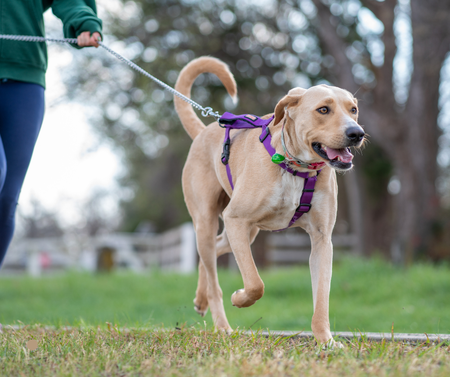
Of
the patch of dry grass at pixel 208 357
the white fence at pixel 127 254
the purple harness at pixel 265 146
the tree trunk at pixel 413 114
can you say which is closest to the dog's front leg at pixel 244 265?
the patch of dry grass at pixel 208 357

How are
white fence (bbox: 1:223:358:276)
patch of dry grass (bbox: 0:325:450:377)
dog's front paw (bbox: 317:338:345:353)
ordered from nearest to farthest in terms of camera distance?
1. patch of dry grass (bbox: 0:325:450:377)
2. dog's front paw (bbox: 317:338:345:353)
3. white fence (bbox: 1:223:358:276)

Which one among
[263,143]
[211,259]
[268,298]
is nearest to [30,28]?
[263,143]

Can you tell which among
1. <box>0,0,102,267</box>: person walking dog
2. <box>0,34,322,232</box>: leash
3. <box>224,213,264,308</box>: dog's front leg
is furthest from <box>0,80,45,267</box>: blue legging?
<box>224,213,264,308</box>: dog's front leg

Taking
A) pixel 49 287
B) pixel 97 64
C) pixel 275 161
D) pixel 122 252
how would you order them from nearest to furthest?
pixel 275 161, pixel 49 287, pixel 97 64, pixel 122 252

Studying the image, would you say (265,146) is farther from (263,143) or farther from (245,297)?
(245,297)

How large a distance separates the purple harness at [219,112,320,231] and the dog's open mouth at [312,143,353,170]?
27cm

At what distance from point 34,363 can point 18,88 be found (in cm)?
181

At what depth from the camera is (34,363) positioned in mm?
2443

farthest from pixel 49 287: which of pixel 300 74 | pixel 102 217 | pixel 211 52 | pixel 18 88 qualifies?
pixel 102 217

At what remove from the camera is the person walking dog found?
3395 millimetres

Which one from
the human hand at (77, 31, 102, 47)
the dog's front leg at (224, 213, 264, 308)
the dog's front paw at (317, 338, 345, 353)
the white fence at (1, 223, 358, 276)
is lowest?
the white fence at (1, 223, 358, 276)

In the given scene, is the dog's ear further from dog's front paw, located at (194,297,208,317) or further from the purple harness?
dog's front paw, located at (194,297,208,317)

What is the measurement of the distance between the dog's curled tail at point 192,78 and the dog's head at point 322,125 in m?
1.04

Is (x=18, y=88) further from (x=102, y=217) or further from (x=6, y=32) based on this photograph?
(x=102, y=217)
